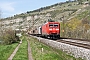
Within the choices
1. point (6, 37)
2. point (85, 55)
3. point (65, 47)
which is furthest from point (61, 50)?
point (6, 37)

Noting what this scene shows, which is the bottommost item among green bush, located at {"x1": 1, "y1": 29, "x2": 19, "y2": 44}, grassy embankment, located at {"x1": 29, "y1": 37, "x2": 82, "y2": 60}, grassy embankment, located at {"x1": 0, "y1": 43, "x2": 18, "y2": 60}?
grassy embankment, located at {"x1": 0, "y1": 43, "x2": 18, "y2": 60}

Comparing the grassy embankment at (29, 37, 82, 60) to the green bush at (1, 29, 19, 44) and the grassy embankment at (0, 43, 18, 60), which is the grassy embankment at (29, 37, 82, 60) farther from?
the green bush at (1, 29, 19, 44)

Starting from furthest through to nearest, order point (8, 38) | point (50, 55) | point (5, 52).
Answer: point (8, 38), point (5, 52), point (50, 55)

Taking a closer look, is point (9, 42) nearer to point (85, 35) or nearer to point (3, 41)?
point (3, 41)

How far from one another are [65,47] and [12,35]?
53.0 metres

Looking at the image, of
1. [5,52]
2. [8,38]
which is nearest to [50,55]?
[5,52]

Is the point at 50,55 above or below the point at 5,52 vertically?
above

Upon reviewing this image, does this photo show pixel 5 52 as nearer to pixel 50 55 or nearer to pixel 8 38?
pixel 50 55

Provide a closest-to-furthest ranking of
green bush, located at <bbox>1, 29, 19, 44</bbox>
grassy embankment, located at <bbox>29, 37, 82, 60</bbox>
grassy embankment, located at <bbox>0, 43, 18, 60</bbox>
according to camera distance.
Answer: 1. grassy embankment, located at <bbox>29, 37, 82, 60</bbox>
2. grassy embankment, located at <bbox>0, 43, 18, 60</bbox>
3. green bush, located at <bbox>1, 29, 19, 44</bbox>

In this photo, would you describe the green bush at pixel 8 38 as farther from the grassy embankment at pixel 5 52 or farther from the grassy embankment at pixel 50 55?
the grassy embankment at pixel 50 55

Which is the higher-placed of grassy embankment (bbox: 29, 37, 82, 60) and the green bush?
the green bush

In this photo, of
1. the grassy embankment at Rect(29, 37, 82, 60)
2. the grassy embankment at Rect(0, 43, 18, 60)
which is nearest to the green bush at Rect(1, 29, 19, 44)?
the grassy embankment at Rect(0, 43, 18, 60)

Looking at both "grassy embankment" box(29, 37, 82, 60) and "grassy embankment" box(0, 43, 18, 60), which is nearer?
"grassy embankment" box(29, 37, 82, 60)

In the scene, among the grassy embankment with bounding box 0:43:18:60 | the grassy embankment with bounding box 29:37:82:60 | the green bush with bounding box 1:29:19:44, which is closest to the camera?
the grassy embankment with bounding box 29:37:82:60
